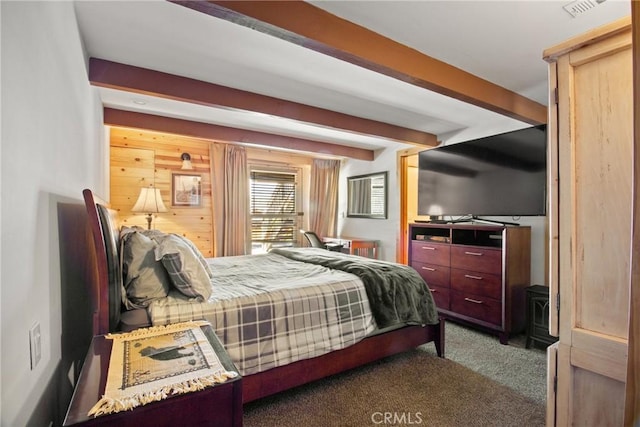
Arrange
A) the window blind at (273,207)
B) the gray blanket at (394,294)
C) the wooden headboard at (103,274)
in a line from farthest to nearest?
the window blind at (273,207) → the gray blanket at (394,294) → the wooden headboard at (103,274)

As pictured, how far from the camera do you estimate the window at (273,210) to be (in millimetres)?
5484

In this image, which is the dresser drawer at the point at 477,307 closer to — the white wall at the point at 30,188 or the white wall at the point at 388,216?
the white wall at the point at 388,216

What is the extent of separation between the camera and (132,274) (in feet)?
5.77

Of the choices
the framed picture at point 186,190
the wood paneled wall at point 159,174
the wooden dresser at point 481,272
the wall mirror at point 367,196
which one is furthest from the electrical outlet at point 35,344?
the wall mirror at point 367,196

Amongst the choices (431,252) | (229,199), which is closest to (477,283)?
(431,252)

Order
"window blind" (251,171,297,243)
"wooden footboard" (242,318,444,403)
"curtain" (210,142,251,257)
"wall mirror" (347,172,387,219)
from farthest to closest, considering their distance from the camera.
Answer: "window blind" (251,171,297,243) → "wall mirror" (347,172,387,219) → "curtain" (210,142,251,257) → "wooden footboard" (242,318,444,403)

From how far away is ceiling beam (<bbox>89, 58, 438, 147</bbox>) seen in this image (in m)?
2.41

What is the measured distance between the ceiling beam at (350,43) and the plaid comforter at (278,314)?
1519 mm

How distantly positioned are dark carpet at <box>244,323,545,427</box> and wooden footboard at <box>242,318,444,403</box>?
124mm

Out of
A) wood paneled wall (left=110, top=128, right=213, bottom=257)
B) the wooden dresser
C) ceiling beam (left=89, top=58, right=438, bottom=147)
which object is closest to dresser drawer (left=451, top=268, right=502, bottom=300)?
the wooden dresser

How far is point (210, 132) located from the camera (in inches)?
159

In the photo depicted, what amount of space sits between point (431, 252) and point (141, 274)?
3055 mm

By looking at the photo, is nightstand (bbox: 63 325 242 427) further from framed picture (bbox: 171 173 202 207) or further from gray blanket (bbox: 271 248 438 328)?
framed picture (bbox: 171 173 202 207)

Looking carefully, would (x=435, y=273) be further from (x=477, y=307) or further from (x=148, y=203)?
(x=148, y=203)
